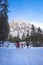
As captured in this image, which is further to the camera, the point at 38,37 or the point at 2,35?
the point at 38,37

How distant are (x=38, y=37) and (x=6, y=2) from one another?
14.2m

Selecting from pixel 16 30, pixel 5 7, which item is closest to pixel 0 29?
pixel 5 7

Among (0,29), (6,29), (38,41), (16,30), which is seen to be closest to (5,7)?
(0,29)

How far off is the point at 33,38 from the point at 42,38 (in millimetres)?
1894

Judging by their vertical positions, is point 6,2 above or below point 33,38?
above

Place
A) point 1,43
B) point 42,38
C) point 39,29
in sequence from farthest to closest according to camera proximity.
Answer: point 39,29, point 42,38, point 1,43

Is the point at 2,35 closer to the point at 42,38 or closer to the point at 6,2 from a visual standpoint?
the point at 6,2

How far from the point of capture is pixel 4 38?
79.8 ft

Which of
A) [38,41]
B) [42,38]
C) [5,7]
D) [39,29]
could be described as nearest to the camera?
[5,7]

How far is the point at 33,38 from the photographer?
31.5 meters

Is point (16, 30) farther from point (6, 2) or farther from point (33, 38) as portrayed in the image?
point (6, 2)

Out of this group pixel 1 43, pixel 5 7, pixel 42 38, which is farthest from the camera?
pixel 42 38

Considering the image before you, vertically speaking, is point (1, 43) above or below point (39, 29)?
below

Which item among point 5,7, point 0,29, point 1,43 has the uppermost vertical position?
point 5,7
